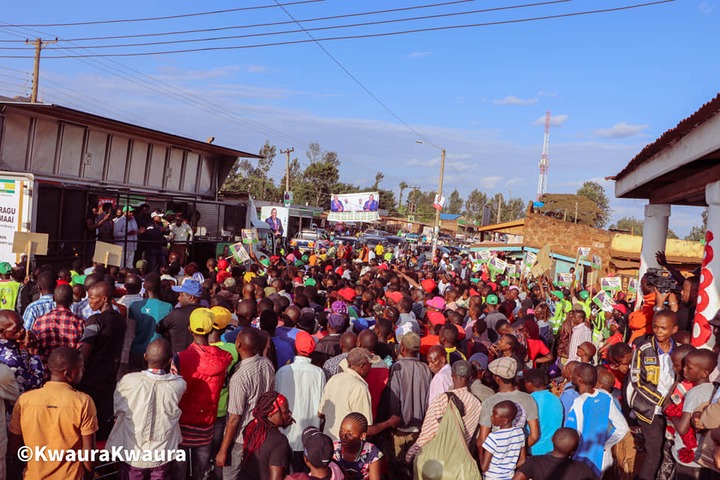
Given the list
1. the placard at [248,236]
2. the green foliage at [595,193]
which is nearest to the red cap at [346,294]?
the placard at [248,236]

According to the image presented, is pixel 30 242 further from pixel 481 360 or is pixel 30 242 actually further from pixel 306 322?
pixel 481 360

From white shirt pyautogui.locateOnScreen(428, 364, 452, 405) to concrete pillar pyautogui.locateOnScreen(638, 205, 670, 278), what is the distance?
727 cm

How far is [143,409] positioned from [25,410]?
731 millimetres

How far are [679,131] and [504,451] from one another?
4.56 m

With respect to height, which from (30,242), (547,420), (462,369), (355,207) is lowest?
(547,420)

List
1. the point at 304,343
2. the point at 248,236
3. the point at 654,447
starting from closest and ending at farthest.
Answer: the point at 304,343, the point at 654,447, the point at 248,236

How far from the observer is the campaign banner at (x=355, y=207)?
101ft

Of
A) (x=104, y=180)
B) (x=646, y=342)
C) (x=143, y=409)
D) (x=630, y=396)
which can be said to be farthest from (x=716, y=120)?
(x=104, y=180)

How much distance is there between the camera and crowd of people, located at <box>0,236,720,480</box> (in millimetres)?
4176

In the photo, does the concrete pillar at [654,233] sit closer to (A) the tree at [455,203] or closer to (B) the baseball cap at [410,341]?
(B) the baseball cap at [410,341]

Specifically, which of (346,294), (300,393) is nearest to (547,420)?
(300,393)

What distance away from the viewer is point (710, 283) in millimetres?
7047

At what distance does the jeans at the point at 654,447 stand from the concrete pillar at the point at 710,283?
163 centimetres

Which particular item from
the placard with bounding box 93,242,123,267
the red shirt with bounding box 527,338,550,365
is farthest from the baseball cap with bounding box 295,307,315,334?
the placard with bounding box 93,242,123,267
